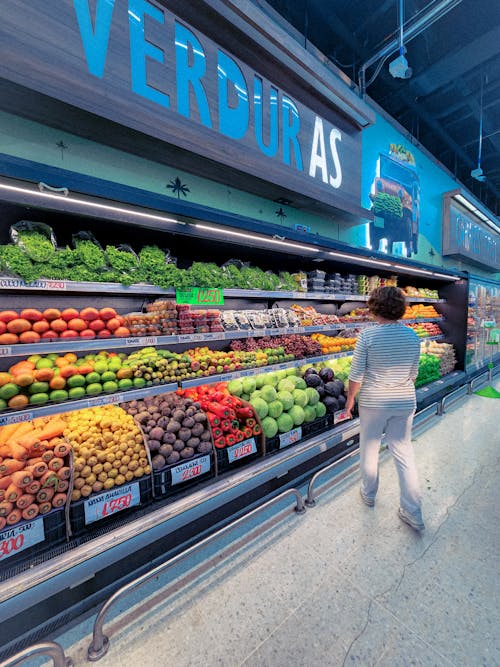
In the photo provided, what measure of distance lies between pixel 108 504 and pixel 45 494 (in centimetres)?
34

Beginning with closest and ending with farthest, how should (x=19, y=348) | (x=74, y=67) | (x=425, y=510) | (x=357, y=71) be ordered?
(x=19, y=348)
(x=74, y=67)
(x=425, y=510)
(x=357, y=71)

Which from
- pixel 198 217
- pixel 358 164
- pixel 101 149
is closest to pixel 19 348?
pixel 198 217

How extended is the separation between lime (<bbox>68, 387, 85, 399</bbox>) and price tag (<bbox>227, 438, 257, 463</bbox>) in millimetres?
1083

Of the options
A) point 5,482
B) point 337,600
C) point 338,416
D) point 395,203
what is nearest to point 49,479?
point 5,482

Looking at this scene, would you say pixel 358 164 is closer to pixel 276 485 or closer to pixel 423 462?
pixel 423 462

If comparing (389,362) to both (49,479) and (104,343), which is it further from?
(49,479)

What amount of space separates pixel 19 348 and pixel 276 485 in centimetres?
205

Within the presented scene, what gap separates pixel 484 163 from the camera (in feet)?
26.6

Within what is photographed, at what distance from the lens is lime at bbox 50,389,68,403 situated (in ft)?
5.38

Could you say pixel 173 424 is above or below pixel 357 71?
below

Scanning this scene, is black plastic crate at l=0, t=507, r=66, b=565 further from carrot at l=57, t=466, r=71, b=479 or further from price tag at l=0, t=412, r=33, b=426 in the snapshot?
price tag at l=0, t=412, r=33, b=426

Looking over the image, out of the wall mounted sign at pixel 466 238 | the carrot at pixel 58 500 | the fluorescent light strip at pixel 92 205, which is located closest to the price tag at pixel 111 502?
the carrot at pixel 58 500

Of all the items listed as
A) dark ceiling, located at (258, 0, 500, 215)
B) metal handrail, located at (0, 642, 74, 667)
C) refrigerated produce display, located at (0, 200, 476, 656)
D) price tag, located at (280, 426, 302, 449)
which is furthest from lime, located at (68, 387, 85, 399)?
dark ceiling, located at (258, 0, 500, 215)

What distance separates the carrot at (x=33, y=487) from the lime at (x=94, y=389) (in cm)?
52
